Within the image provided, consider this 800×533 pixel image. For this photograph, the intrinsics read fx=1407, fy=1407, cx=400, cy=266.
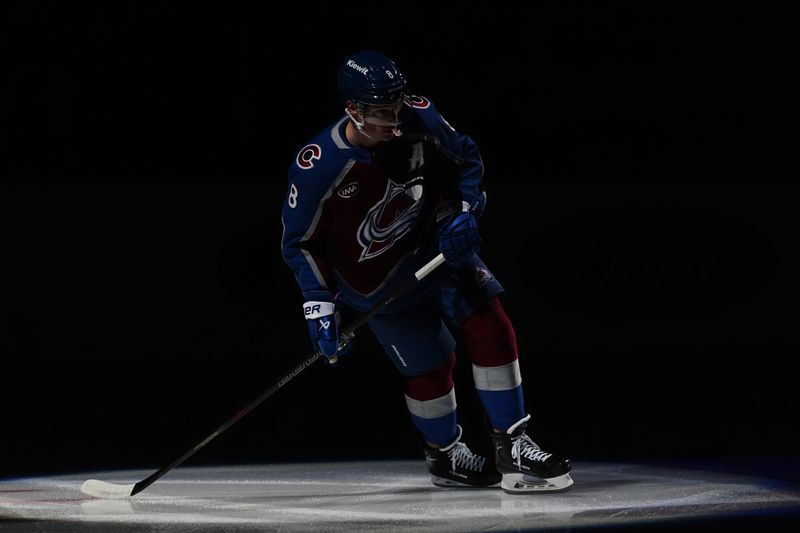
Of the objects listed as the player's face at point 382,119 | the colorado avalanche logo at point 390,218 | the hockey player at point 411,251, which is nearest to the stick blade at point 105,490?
the hockey player at point 411,251

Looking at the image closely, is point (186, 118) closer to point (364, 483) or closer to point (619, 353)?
point (619, 353)

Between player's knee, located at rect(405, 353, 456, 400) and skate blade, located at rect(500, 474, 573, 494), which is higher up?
player's knee, located at rect(405, 353, 456, 400)

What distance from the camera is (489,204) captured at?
19.6 feet

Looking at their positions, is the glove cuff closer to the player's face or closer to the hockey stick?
the hockey stick

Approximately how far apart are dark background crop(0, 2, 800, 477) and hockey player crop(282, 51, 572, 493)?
669 mm

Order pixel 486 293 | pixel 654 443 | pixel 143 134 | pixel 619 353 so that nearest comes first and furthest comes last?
pixel 486 293 < pixel 654 443 < pixel 619 353 < pixel 143 134

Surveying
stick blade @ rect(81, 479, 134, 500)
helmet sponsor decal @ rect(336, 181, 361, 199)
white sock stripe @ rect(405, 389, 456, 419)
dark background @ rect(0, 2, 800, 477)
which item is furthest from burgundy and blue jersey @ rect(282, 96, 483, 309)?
dark background @ rect(0, 2, 800, 477)

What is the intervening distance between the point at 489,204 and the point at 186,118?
5.39ft

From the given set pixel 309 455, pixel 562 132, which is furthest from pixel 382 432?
pixel 562 132

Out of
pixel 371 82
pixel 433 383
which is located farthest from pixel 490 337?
pixel 371 82

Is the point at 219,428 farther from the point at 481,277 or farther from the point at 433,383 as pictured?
the point at 481,277

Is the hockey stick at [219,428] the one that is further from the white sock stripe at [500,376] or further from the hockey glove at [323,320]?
the white sock stripe at [500,376]

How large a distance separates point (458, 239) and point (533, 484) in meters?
0.75

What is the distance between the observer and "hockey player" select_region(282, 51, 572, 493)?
3879 mm
